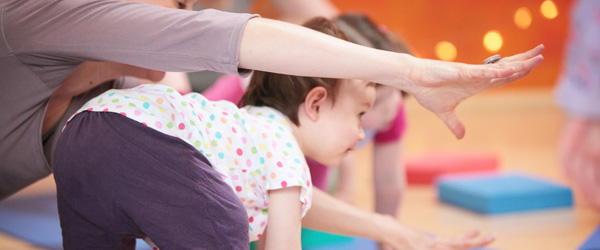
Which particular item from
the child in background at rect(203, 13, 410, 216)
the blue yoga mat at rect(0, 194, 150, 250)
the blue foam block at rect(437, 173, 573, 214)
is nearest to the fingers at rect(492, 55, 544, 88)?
the child in background at rect(203, 13, 410, 216)

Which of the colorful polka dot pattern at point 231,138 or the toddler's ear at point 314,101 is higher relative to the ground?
the toddler's ear at point 314,101

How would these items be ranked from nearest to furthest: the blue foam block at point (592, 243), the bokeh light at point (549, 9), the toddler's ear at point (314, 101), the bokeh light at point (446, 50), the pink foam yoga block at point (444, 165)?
the toddler's ear at point (314, 101) < the blue foam block at point (592, 243) < the bokeh light at point (549, 9) < the pink foam yoga block at point (444, 165) < the bokeh light at point (446, 50)

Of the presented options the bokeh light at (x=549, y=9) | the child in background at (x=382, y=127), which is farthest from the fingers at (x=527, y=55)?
the bokeh light at (x=549, y=9)

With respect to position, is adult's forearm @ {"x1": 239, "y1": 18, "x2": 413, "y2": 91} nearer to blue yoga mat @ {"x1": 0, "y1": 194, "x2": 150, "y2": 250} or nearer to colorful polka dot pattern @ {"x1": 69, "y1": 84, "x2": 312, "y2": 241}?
colorful polka dot pattern @ {"x1": 69, "y1": 84, "x2": 312, "y2": 241}

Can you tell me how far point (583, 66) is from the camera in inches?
72.1

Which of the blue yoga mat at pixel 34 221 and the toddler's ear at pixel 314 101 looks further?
the blue yoga mat at pixel 34 221

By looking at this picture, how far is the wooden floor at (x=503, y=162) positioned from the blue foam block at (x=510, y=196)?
0.03 meters

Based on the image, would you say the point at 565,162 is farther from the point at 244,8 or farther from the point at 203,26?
the point at 203,26

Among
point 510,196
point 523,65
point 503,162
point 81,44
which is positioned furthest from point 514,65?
point 503,162

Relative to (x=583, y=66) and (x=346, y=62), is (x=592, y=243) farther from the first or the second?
(x=346, y=62)

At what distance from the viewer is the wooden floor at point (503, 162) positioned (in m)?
1.63

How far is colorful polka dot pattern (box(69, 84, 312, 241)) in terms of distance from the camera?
0.89 metres

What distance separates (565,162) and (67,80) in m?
1.44

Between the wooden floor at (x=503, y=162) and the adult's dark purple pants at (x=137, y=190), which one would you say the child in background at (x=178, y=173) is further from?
the wooden floor at (x=503, y=162)
